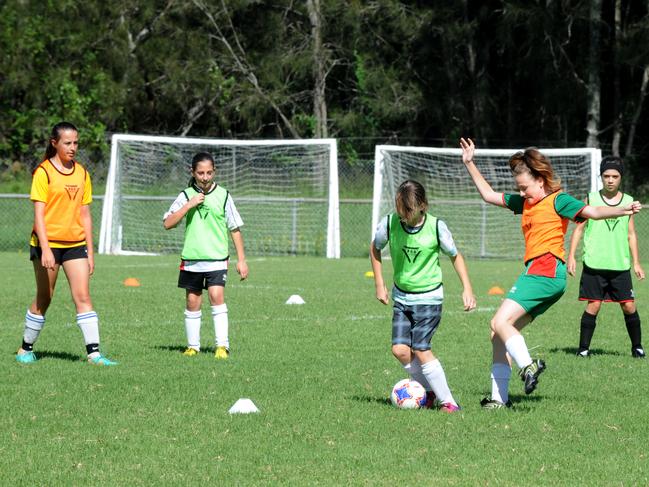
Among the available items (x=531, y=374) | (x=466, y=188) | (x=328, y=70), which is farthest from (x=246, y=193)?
(x=531, y=374)

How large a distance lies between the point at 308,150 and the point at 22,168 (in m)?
10.9

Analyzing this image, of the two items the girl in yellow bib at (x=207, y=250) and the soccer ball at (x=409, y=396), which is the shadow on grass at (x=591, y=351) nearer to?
the girl in yellow bib at (x=207, y=250)

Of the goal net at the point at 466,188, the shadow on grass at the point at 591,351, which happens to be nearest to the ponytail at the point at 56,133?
the shadow on grass at the point at 591,351

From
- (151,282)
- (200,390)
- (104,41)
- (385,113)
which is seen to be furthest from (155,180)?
(200,390)

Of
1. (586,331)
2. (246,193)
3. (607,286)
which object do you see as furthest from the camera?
(246,193)

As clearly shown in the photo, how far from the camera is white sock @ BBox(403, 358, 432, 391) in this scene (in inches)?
299

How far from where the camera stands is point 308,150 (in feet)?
86.9

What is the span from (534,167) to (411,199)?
0.90 m

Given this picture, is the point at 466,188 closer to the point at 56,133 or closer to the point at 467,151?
the point at 56,133

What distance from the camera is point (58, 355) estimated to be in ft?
32.6

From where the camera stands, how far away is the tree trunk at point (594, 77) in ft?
107

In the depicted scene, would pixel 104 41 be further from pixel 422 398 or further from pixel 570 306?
pixel 422 398

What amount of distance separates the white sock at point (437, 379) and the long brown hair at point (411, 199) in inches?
37.3

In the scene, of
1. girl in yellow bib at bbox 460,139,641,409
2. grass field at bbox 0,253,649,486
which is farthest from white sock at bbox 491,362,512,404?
grass field at bbox 0,253,649,486
